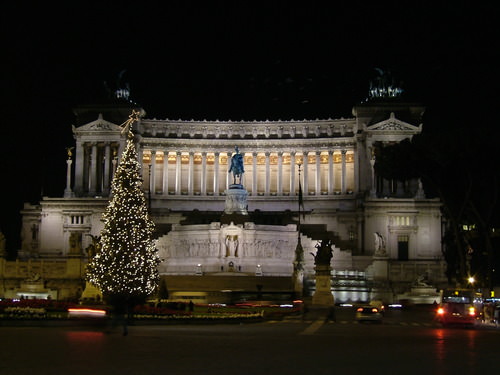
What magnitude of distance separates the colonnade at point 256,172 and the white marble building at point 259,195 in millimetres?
155

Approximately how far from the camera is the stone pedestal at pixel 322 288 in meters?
67.3

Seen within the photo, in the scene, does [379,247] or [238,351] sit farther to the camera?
[379,247]

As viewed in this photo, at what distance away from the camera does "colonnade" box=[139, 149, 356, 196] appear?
12156 centimetres

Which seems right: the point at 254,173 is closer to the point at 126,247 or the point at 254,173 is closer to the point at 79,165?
the point at 79,165

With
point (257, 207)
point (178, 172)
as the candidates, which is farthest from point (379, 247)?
point (178, 172)

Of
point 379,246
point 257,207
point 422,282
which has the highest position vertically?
point 257,207

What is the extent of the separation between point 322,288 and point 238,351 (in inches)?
1549

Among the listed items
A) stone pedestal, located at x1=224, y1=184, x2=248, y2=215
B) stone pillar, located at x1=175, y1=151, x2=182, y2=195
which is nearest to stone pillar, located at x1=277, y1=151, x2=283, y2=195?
stone pillar, located at x1=175, y1=151, x2=182, y2=195

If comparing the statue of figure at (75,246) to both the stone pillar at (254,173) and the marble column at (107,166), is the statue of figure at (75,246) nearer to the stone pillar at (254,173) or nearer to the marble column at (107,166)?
the marble column at (107,166)

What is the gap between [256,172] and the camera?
12375cm

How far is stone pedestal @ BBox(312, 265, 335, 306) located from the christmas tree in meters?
17.0

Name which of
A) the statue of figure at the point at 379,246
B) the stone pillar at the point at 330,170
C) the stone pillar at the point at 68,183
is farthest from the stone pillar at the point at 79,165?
the statue of figure at the point at 379,246

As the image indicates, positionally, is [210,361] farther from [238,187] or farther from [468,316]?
[238,187]

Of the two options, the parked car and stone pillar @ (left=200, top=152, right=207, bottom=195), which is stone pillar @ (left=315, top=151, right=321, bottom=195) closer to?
stone pillar @ (left=200, top=152, right=207, bottom=195)
